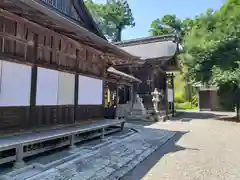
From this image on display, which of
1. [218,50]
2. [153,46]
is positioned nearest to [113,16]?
[153,46]

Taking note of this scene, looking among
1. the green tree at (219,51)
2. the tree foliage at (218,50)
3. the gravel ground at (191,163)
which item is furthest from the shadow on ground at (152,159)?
the green tree at (219,51)

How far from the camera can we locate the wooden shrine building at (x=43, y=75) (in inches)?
206

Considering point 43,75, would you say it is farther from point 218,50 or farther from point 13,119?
point 218,50

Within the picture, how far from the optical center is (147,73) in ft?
58.9

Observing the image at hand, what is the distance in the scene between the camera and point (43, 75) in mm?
6457

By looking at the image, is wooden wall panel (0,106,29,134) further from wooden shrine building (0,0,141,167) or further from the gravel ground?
the gravel ground

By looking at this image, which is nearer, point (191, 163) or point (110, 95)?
point (191, 163)

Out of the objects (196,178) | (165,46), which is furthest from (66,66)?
(165,46)

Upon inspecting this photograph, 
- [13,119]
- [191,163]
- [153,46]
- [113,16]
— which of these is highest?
[113,16]

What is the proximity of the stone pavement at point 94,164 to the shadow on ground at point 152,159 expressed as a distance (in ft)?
0.41

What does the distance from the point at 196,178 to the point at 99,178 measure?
1939mm

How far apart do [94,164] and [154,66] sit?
13.1 meters

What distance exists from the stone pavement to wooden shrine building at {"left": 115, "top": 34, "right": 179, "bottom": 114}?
8.26 m

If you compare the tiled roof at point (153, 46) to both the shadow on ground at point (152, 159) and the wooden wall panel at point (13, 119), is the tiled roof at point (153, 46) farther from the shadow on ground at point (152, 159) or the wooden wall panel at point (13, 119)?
the wooden wall panel at point (13, 119)
